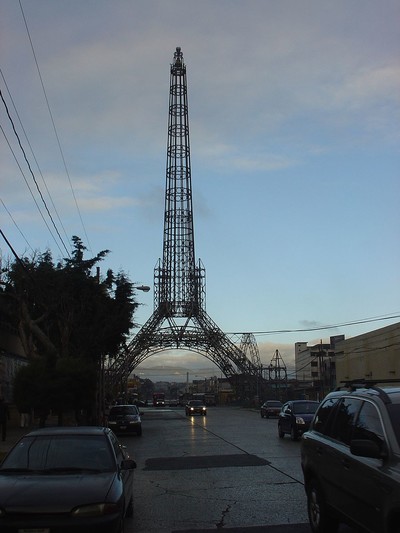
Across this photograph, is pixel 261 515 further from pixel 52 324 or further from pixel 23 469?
pixel 52 324

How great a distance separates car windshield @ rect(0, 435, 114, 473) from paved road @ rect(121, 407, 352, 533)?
1352 mm

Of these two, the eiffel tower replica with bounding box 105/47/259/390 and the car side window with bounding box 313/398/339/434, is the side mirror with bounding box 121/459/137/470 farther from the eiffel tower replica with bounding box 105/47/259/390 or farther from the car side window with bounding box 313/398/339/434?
the eiffel tower replica with bounding box 105/47/259/390

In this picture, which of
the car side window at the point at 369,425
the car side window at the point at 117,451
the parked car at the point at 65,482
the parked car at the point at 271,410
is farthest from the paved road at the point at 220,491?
the parked car at the point at 271,410

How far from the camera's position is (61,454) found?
311 inches

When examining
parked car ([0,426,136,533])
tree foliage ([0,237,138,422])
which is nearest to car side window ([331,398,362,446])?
parked car ([0,426,136,533])

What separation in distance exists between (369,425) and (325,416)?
1670 mm

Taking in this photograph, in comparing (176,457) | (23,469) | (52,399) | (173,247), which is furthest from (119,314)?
(173,247)

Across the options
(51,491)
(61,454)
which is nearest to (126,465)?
(61,454)

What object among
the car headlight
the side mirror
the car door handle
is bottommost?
the car headlight

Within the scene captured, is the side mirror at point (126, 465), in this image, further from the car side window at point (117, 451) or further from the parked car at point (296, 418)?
the parked car at point (296, 418)

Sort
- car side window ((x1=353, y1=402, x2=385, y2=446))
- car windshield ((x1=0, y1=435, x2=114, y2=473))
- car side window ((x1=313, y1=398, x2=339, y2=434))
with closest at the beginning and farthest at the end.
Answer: car side window ((x1=353, y1=402, x2=385, y2=446)) < car windshield ((x1=0, y1=435, x2=114, y2=473)) < car side window ((x1=313, y1=398, x2=339, y2=434))

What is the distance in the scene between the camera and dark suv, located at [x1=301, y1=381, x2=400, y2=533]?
18.1 feet

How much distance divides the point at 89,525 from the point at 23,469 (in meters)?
1.61

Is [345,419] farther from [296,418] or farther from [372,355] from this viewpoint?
[372,355]
